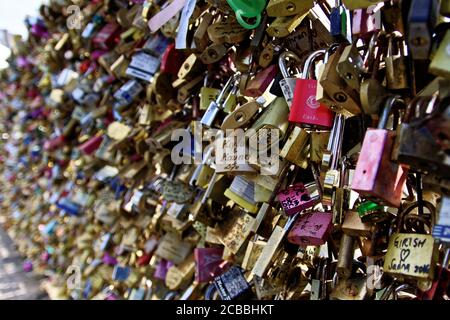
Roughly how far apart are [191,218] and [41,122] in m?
2.82

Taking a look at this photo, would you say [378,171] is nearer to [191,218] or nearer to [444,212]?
[444,212]

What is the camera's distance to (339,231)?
1101mm

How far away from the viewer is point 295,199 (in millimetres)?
1105

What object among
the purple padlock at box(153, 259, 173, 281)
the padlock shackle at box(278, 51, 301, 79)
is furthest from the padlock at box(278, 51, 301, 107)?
the purple padlock at box(153, 259, 173, 281)

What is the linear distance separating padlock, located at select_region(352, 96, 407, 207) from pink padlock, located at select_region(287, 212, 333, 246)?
8.4 inches

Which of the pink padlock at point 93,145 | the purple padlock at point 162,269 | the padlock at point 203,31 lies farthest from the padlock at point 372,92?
the pink padlock at point 93,145

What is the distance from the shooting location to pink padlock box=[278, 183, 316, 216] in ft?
3.59

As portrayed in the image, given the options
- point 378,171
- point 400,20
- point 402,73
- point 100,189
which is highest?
point 400,20

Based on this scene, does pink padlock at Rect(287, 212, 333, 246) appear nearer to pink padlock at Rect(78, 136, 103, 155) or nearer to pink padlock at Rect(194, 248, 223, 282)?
pink padlock at Rect(194, 248, 223, 282)

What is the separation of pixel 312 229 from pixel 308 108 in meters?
0.26

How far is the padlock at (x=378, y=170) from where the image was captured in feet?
2.52

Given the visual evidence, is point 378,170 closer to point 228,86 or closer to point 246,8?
point 246,8
